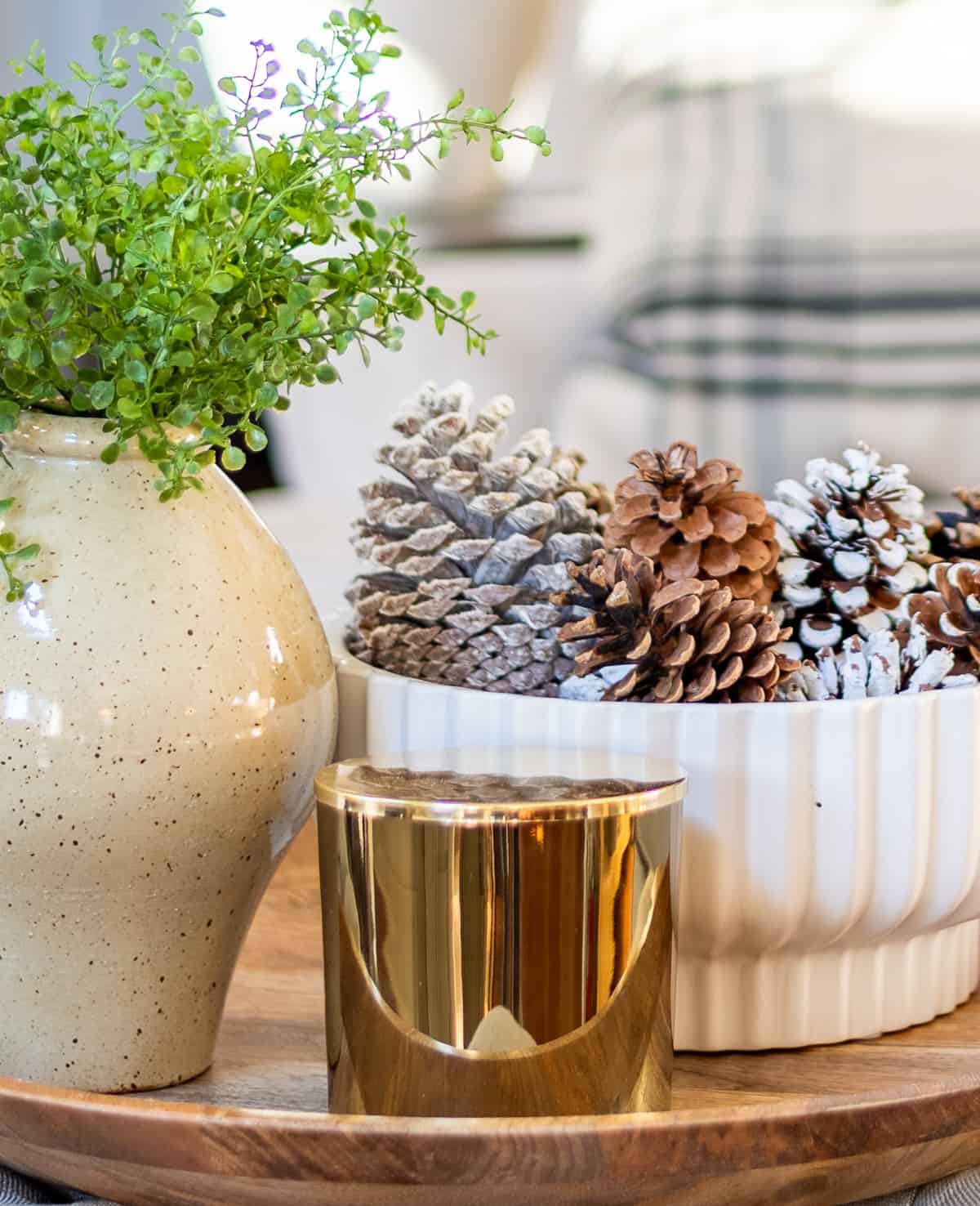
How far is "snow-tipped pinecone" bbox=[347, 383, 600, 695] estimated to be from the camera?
477 mm

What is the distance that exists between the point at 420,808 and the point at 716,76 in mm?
1020

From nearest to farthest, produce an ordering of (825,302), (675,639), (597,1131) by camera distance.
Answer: (597,1131)
(675,639)
(825,302)

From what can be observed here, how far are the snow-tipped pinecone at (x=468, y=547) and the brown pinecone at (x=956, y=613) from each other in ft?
0.40

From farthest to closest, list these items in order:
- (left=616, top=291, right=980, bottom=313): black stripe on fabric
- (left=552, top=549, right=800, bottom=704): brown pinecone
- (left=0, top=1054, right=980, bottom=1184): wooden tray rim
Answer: (left=616, top=291, right=980, bottom=313): black stripe on fabric, (left=552, top=549, right=800, bottom=704): brown pinecone, (left=0, top=1054, right=980, bottom=1184): wooden tray rim

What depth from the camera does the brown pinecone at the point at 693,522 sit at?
1.52 feet

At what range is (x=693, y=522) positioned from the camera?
0.46m

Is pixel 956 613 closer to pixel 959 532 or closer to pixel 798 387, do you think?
pixel 959 532

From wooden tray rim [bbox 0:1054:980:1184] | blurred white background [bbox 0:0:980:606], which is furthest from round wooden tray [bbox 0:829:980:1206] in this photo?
blurred white background [bbox 0:0:980:606]

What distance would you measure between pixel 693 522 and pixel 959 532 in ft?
0.45

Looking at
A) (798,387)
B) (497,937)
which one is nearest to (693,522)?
(497,937)

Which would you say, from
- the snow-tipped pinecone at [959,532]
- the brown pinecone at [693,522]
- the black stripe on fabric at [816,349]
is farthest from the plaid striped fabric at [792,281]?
the brown pinecone at [693,522]

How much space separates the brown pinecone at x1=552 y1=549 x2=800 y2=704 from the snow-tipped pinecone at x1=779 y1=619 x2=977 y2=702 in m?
0.02

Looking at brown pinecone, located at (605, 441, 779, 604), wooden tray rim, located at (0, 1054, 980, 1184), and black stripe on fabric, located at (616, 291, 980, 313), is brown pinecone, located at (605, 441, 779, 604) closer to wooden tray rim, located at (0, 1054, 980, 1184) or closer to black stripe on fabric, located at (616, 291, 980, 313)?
wooden tray rim, located at (0, 1054, 980, 1184)

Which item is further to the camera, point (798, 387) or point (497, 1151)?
point (798, 387)
